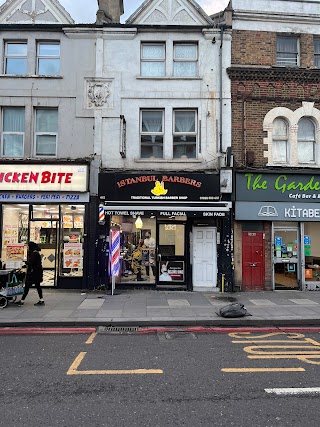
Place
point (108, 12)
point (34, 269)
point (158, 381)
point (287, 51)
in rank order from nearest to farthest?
point (158, 381) → point (34, 269) → point (287, 51) → point (108, 12)

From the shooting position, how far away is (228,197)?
1273 centimetres

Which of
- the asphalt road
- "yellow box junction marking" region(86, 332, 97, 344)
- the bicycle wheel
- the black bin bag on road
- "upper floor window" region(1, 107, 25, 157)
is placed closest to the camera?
the asphalt road

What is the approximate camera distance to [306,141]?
13391 millimetres

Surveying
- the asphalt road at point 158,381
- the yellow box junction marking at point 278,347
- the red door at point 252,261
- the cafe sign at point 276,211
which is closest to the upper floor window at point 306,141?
the cafe sign at point 276,211

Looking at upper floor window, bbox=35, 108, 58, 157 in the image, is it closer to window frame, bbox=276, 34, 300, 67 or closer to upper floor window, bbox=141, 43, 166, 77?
upper floor window, bbox=141, 43, 166, 77

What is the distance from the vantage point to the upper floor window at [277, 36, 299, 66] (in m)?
13.5

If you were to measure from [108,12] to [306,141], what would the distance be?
30.0 feet

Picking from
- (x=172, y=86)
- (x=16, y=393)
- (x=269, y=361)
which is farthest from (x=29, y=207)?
(x=269, y=361)

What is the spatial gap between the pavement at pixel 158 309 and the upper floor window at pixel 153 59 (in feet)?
26.5

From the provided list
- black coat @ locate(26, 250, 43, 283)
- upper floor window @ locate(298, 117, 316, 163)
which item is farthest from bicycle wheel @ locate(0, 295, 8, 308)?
upper floor window @ locate(298, 117, 316, 163)

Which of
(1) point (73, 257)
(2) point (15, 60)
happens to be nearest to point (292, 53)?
(2) point (15, 60)

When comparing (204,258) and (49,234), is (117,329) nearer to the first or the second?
(204,258)

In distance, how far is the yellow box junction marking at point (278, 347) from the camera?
594 cm

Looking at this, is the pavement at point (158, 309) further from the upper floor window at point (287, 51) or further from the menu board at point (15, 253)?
the upper floor window at point (287, 51)
